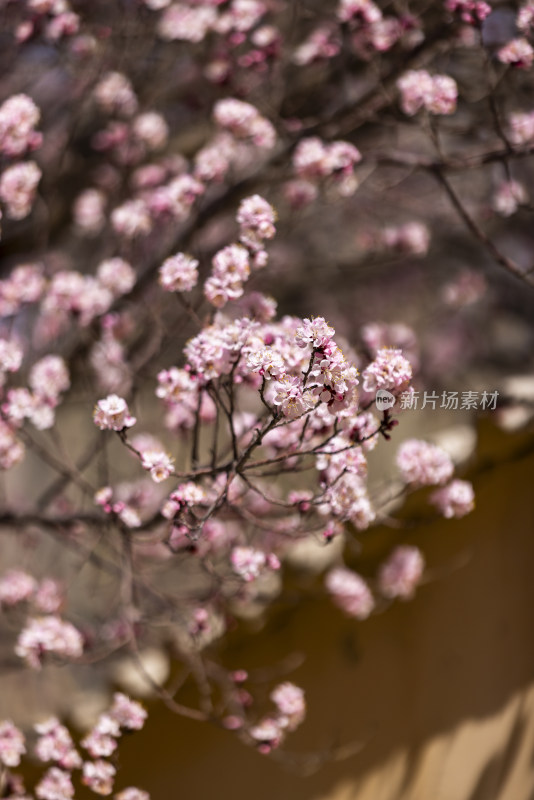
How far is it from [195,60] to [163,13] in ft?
0.98

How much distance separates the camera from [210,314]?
1.58 meters

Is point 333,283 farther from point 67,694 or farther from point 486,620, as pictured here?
point 67,694

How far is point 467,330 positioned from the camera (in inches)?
123

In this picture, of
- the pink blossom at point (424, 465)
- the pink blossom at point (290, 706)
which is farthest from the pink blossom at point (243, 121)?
the pink blossom at point (290, 706)

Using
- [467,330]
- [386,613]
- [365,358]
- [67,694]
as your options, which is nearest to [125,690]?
[67,694]

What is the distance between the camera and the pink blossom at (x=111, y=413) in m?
1.35

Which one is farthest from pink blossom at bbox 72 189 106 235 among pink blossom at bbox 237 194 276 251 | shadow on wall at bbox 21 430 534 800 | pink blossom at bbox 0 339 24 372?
shadow on wall at bbox 21 430 534 800

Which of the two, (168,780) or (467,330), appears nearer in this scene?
(168,780)

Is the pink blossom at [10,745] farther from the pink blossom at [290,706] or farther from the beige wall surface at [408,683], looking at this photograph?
the pink blossom at [290,706]

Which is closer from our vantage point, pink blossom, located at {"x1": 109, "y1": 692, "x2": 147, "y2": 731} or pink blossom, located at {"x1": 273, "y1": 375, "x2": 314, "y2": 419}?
pink blossom, located at {"x1": 273, "y1": 375, "x2": 314, "y2": 419}

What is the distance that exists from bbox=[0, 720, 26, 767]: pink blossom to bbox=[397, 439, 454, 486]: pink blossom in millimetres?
1147

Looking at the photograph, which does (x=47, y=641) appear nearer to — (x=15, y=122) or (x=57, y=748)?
(x=57, y=748)

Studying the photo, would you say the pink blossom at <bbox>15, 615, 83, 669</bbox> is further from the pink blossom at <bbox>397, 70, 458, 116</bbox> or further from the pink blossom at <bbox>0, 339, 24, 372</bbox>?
the pink blossom at <bbox>397, 70, 458, 116</bbox>

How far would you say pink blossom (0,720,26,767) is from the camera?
70.4 inches
